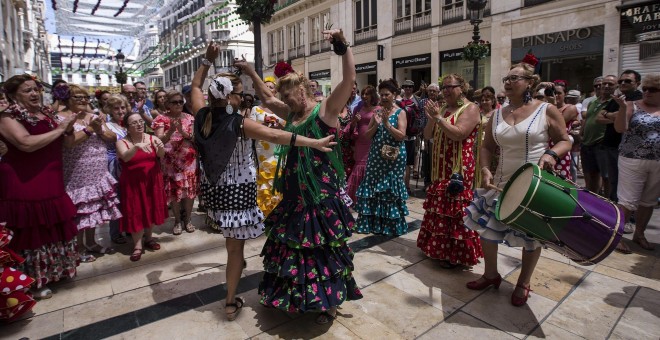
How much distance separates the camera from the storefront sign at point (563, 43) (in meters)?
12.4

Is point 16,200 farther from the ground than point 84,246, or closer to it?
farther from the ground

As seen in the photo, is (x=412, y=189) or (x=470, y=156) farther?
(x=412, y=189)

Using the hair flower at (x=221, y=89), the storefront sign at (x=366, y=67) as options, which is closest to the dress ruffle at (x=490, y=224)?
the hair flower at (x=221, y=89)

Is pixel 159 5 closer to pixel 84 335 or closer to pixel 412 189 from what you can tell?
pixel 412 189

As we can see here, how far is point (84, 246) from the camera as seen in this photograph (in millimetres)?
4371

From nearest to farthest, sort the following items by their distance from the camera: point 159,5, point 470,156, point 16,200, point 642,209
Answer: point 16,200 → point 470,156 → point 642,209 → point 159,5

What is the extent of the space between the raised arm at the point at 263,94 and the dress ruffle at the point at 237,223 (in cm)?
86

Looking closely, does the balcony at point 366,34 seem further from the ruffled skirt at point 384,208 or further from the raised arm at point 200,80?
the raised arm at point 200,80

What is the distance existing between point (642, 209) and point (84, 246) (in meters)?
6.25

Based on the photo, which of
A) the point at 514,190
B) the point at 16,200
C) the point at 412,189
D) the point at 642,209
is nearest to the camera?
the point at 514,190

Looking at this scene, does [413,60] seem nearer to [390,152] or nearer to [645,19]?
[645,19]

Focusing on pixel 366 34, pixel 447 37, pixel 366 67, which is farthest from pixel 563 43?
pixel 366 34

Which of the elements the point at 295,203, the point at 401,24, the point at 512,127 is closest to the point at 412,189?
the point at 512,127

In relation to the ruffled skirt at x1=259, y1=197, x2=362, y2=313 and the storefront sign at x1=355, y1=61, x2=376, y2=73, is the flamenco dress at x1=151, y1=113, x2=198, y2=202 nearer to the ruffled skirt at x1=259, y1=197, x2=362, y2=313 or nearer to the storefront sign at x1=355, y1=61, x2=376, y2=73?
the ruffled skirt at x1=259, y1=197, x2=362, y2=313
